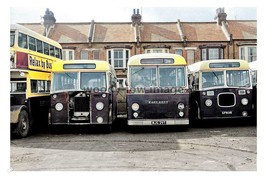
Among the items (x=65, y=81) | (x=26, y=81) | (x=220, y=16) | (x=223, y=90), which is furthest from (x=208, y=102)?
(x=220, y=16)

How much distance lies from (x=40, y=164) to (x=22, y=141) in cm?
306

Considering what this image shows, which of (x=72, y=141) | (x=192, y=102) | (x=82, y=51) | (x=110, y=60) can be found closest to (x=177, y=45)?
(x=110, y=60)

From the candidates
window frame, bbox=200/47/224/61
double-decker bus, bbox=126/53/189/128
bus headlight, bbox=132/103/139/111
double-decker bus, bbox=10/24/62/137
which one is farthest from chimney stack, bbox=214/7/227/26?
bus headlight, bbox=132/103/139/111

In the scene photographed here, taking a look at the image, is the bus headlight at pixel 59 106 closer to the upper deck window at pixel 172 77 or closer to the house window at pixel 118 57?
the upper deck window at pixel 172 77

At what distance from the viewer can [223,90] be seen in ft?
36.0

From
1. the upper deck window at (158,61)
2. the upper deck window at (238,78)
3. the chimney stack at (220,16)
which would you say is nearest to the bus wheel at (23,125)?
the upper deck window at (158,61)

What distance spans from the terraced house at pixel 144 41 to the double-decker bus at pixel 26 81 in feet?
40.9

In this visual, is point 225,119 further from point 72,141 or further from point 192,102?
point 72,141

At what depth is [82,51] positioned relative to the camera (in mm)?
24094

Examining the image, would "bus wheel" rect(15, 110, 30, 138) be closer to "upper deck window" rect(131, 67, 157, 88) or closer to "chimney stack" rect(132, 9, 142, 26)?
"upper deck window" rect(131, 67, 157, 88)

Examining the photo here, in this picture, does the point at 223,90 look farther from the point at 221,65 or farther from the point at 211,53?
the point at 211,53

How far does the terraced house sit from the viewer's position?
24.0 metres

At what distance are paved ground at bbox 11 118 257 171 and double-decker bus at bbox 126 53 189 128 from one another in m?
0.45

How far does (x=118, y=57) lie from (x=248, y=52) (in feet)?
29.8
